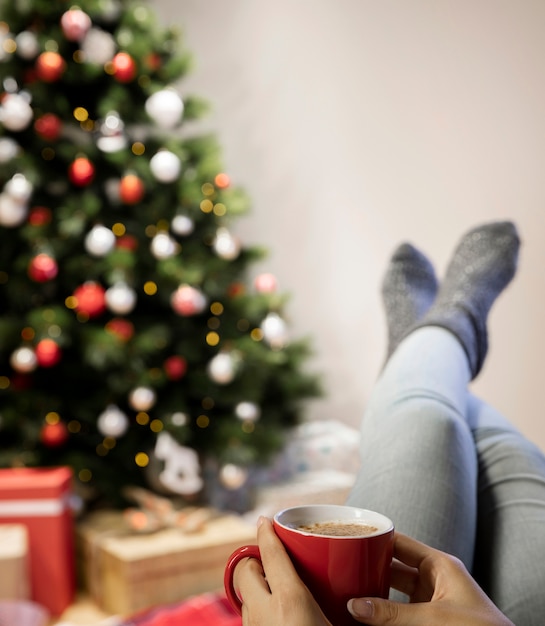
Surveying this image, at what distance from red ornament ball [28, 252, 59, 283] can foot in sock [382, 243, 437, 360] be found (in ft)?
2.69

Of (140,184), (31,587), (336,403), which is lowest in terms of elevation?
(31,587)

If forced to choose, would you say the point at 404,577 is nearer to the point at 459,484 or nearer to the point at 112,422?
the point at 459,484

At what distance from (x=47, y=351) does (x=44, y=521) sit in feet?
1.32

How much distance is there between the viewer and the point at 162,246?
1901 mm

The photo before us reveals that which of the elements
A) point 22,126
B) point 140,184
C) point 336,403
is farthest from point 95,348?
point 336,403

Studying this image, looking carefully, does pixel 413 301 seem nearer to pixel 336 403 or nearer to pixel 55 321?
pixel 55 321

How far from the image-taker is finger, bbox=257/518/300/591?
465mm

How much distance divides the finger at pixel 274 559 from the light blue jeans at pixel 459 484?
0.25 metres

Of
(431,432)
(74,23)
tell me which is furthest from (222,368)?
(431,432)

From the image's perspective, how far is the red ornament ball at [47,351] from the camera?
1836 mm

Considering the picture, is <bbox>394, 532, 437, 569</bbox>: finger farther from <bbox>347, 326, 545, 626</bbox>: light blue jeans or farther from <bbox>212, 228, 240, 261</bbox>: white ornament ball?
<bbox>212, 228, 240, 261</bbox>: white ornament ball

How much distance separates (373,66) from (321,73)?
224mm

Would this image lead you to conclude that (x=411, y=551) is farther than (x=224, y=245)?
No

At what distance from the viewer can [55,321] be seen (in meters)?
1.87
